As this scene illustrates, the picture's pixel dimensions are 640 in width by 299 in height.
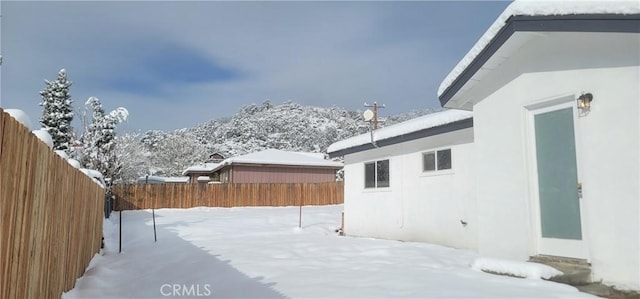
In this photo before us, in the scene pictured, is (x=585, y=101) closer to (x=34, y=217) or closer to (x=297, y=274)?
(x=297, y=274)

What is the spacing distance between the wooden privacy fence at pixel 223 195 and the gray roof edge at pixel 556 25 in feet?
64.6

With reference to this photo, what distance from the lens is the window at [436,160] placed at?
9352 mm

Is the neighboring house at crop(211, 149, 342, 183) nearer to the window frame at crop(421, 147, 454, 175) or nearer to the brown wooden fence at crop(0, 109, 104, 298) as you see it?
the window frame at crop(421, 147, 454, 175)

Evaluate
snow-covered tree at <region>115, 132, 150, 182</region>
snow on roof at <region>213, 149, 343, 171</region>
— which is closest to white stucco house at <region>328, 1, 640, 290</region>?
snow-covered tree at <region>115, 132, 150, 182</region>

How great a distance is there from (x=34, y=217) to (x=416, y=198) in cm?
821

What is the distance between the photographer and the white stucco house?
4793 mm

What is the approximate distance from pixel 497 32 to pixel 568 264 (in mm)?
3130

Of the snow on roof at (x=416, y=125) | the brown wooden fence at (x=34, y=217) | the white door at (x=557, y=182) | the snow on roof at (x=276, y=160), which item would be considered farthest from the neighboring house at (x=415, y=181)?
the snow on roof at (x=276, y=160)

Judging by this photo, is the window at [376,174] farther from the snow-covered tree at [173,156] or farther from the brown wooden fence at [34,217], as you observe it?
the snow-covered tree at [173,156]

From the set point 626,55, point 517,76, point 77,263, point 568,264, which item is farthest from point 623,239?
point 77,263

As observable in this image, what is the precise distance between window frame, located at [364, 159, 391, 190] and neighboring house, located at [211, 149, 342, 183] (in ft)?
66.5

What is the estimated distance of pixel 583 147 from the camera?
521 centimetres

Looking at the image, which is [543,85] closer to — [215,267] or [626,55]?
[626,55]

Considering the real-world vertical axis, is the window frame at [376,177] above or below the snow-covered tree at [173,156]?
below
